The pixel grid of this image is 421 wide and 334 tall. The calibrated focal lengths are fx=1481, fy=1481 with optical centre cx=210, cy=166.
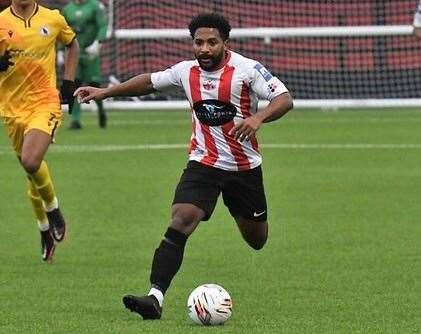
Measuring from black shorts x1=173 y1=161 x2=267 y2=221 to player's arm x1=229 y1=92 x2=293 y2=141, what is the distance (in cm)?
39

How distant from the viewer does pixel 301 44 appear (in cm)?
2956

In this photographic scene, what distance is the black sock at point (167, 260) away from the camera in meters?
8.91

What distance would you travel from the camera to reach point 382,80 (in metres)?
29.0

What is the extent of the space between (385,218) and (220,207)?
6.80ft

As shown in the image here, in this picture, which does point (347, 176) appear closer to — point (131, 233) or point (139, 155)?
point (139, 155)

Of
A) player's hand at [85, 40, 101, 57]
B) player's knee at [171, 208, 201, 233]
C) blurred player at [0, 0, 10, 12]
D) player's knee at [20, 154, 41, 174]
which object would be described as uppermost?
blurred player at [0, 0, 10, 12]

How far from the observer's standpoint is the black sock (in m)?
8.91

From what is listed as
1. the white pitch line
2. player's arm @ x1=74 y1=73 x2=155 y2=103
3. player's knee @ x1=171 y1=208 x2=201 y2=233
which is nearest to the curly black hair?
player's arm @ x1=74 y1=73 x2=155 y2=103

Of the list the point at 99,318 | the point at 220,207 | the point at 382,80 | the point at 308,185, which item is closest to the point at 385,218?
the point at 220,207

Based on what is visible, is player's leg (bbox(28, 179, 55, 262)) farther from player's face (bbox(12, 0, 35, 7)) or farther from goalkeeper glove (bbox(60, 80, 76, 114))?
player's face (bbox(12, 0, 35, 7))

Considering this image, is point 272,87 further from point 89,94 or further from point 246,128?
point 89,94

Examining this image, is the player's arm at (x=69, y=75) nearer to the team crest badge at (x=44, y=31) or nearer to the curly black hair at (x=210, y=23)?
the team crest badge at (x=44, y=31)

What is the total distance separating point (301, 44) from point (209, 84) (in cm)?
2032

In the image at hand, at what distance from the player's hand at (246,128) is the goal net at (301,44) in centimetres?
1962
